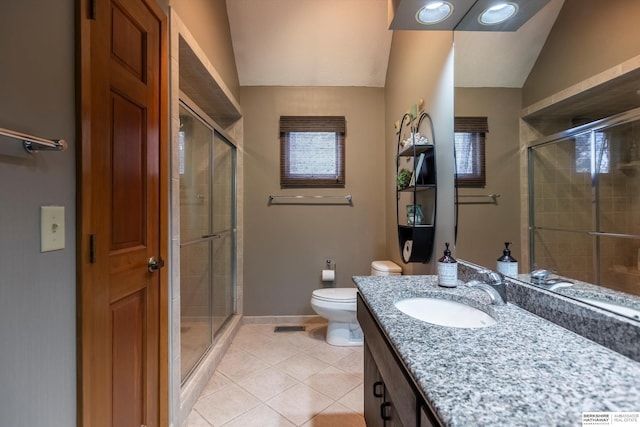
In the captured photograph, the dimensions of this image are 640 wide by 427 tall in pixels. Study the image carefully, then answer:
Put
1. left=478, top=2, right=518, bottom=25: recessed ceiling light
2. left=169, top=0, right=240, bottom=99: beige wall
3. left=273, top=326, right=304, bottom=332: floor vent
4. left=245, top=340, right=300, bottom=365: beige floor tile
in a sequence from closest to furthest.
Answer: left=478, top=2, right=518, bottom=25: recessed ceiling light, left=169, top=0, right=240, bottom=99: beige wall, left=245, top=340, right=300, bottom=365: beige floor tile, left=273, top=326, right=304, bottom=332: floor vent

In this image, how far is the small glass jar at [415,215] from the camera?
6.33ft

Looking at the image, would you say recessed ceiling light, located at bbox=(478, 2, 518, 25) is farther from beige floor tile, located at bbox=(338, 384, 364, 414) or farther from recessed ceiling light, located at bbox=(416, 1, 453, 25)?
beige floor tile, located at bbox=(338, 384, 364, 414)

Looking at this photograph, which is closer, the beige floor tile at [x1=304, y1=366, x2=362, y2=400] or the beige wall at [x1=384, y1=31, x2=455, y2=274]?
the beige wall at [x1=384, y1=31, x2=455, y2=274]

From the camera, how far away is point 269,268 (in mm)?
2988

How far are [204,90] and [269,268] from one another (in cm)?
172

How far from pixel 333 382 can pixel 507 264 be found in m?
1.40

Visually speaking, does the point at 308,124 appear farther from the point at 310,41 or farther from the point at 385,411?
the point at 385,411

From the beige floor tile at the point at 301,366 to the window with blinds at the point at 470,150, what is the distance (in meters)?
1.61

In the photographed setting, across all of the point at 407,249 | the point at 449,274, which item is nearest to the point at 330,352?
the point at 407,249

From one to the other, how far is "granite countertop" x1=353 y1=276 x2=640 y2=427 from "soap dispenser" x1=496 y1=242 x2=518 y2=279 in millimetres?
250

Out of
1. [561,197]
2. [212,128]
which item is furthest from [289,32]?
[561,197]

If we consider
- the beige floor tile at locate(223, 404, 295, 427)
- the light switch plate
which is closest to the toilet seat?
the beige floor tile at locate(223, 404, 295, 427)

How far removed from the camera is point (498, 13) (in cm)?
130

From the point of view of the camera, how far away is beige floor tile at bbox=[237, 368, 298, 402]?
185 cm
